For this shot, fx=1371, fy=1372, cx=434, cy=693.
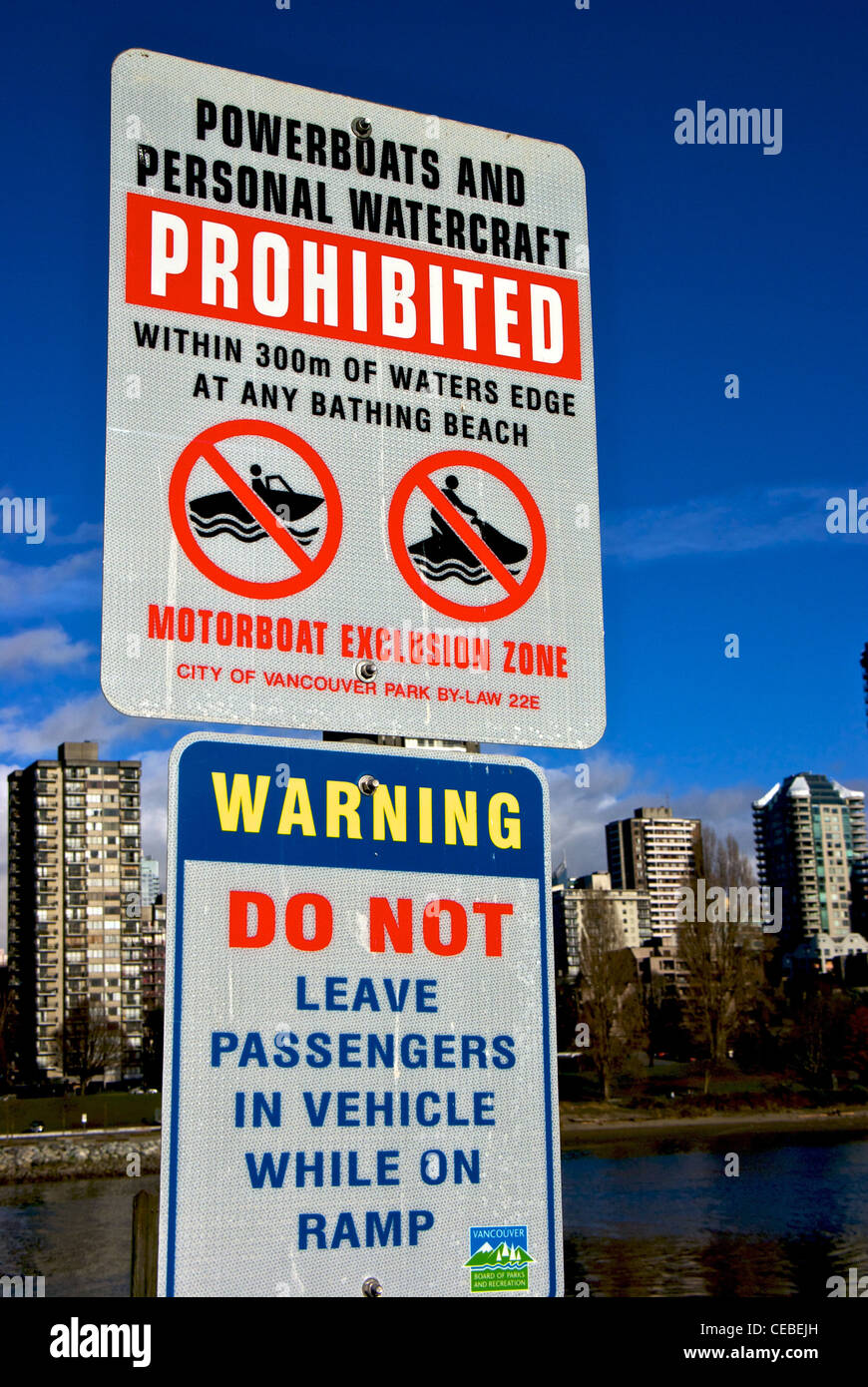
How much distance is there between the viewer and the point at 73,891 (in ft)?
385

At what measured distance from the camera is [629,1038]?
2874 inches

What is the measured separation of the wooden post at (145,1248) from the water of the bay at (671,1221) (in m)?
22.7

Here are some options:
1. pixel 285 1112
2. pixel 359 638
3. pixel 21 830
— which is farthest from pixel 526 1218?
pixel 21 830

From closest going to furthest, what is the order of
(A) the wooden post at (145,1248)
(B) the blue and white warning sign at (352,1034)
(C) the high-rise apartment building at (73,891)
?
1. (B) the blue and white warning sign at (352,1034)
2. (A) the wooden post at (145,1248)
3. (C) the high-rise apartment building at (73,891)

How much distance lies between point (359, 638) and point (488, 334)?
828mm

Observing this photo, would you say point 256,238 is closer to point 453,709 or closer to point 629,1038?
point 453,709

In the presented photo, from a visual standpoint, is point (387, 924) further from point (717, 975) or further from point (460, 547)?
point (717, 975)

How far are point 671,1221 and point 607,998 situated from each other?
106 feet

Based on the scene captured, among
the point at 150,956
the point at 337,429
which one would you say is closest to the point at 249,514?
the point at 337,429

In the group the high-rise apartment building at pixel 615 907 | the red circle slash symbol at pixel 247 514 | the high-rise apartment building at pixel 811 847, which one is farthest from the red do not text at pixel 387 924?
the high-rise apartment building at pixel 811 847

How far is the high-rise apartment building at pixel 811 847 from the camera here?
170m

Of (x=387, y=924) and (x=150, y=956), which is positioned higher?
(x=387, y=924)

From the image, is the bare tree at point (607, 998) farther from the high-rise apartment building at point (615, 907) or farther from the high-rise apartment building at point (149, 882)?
the high-rise apartment building at point (149, 882)

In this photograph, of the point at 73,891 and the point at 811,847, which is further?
the point at 811,847
